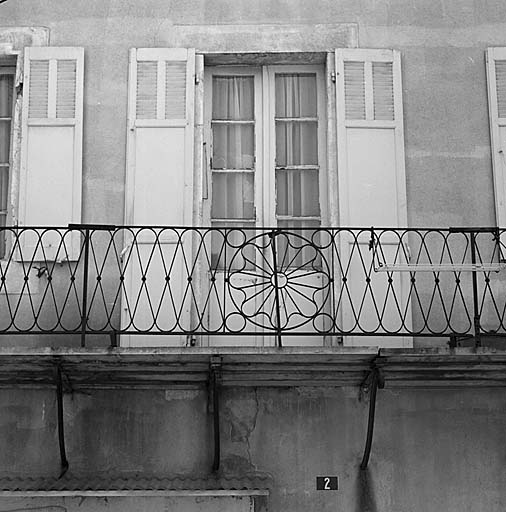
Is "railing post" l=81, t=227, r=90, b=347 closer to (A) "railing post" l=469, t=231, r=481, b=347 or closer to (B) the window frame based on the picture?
(B) the window frame

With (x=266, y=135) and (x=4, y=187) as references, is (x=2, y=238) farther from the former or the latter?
(x=266, y=135)

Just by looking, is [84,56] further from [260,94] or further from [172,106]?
[260,94]

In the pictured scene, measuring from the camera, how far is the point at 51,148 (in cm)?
919

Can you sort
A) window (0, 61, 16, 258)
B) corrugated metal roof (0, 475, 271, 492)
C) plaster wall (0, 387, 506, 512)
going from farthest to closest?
window (0, 61, 16, 258) → plaster wall (0, 387, 506, 512) → corrugated metal roof (0, 475, 271, 492)

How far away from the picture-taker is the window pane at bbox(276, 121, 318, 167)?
947 cm

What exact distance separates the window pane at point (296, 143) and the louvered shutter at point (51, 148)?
5.19 feet

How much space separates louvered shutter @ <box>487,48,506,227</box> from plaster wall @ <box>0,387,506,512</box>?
1.47 m

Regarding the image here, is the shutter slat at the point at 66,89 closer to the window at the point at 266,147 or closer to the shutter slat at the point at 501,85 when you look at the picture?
the window at the point at 266,147

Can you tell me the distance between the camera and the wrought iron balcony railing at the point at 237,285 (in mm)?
8797

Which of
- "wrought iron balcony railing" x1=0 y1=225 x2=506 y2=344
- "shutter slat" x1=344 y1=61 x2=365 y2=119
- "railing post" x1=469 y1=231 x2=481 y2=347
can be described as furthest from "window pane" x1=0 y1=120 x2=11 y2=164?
"railing post" x1=469 y1=231 x2=481 y2=347

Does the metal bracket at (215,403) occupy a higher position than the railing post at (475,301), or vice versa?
the railing post at (475,301)

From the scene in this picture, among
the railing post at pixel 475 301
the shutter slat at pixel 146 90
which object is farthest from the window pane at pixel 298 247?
the shutter slat at pixel 146 90

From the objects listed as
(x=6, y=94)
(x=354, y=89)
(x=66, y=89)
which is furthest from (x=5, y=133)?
(x=354, y=89)

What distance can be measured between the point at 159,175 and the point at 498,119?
8.72 ft
